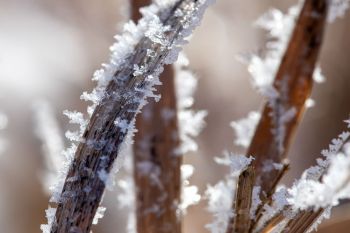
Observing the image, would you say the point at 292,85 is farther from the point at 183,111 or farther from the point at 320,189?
the point at 320,189

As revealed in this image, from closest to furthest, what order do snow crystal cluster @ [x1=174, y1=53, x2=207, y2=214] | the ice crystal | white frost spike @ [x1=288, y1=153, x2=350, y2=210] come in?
Answer: white frost spike @ [x1=288, y1=153, x2=350, y2=210] → the ice crystal → snow crystal cluster @ [x1=174, y1=53, x2=207, y2=214]

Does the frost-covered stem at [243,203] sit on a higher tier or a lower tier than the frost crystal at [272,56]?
lower

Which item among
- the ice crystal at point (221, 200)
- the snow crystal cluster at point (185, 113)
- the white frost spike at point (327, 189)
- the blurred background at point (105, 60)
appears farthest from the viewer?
the blurred background at point (105, 60)

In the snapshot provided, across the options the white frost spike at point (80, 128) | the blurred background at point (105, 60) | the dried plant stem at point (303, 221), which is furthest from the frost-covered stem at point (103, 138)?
the blurred background at point (105, 60)

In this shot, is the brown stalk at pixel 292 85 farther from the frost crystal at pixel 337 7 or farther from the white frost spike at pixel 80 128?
the white frost spike at pixel 80 128

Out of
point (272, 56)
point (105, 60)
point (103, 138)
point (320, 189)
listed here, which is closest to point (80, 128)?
point (103, 138)

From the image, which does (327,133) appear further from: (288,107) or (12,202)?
(288,107)

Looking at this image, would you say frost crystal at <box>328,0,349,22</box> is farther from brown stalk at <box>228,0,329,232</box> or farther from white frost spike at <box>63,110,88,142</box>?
white frost spike at <box>63,110,88,142</box>

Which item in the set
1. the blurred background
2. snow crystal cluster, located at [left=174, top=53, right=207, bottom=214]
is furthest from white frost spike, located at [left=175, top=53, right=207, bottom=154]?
the blurred background
